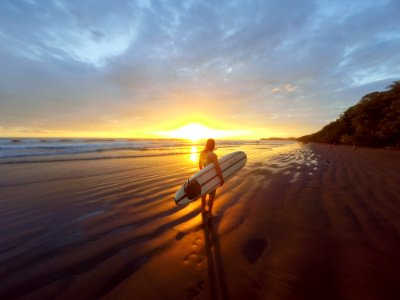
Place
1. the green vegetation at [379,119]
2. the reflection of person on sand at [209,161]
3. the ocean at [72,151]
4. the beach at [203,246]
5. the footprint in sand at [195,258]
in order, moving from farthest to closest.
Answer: the green vegetation at [379,119] < the ocean at [72,151] < the reflection of person on sand at [209,161] < the footprint in sand at [195,258] < the beach at [203,246]

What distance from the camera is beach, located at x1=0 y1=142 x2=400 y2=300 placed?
8.41 feet

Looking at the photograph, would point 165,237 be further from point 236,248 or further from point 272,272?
point 272,272

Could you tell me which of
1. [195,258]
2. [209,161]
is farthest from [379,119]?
[195,258]

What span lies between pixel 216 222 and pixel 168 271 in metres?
1.87

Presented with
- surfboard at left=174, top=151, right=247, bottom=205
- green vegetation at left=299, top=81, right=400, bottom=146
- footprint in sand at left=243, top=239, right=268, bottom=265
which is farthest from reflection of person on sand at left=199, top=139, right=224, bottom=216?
green vegetation at left=299, top=81, right=400, bottom=146

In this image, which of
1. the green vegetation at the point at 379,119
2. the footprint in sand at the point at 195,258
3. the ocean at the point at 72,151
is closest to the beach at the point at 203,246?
the footprint in sand at the point at 195,258

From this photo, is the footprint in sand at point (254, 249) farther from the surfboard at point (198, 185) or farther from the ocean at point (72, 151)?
the ocean at point (72, 151)

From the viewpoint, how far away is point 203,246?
11.7 ft

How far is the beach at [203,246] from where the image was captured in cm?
256

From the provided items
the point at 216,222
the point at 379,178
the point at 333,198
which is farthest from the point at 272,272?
the point at 379,178

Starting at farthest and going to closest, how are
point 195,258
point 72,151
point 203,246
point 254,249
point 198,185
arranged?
1. point 72,151
2. point 198,185
3. point 203,246
4. point 254,249
5. point 195,258

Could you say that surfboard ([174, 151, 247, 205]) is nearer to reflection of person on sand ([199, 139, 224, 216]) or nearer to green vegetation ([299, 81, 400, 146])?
reflection of person on sand ([199, 139, 224, 216])

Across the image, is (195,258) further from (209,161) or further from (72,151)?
(72,151)

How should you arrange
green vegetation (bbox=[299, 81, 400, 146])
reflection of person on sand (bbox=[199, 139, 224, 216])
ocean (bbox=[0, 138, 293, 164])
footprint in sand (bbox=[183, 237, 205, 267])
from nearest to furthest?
1. footprint in sand (bbox=[183, 237, 205, 267])
2. reflection of person on sand (bbox=[199, 139, 224, 216])
3. ocean (bbox=[0, 138, 293, 164])
4. green vegetation (bbox=[299, 81, 400, 146])
